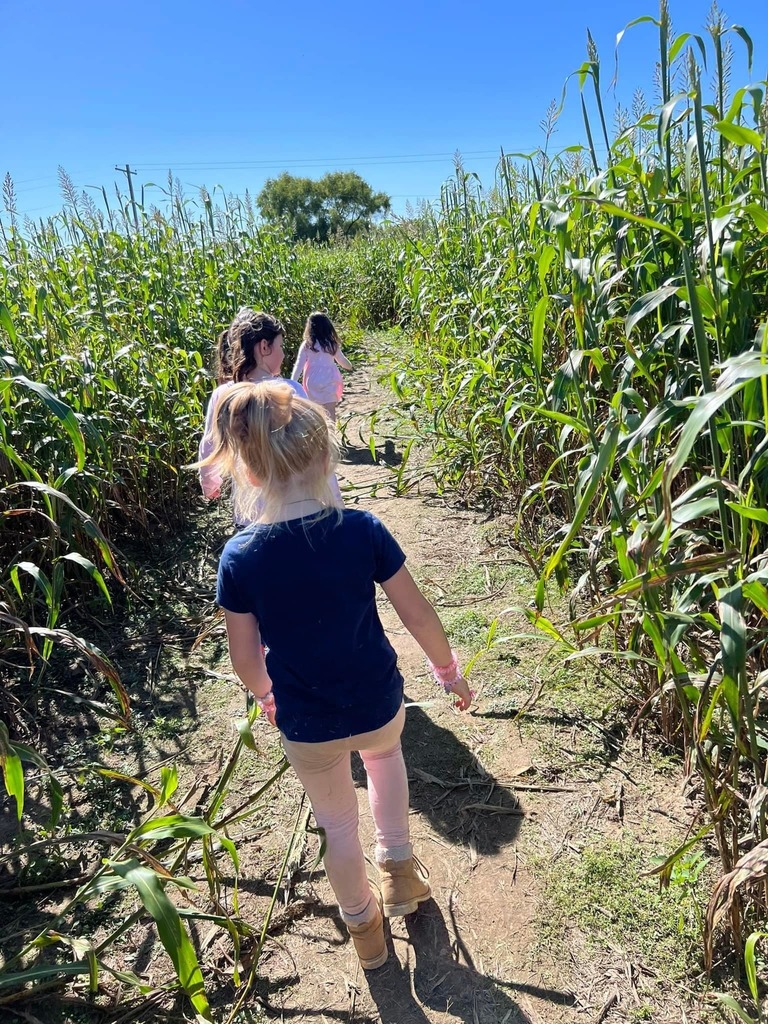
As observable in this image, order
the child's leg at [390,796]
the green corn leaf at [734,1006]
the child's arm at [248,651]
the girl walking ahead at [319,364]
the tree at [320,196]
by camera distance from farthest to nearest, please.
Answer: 1. the tree at [320,196]
2. the girl walking ahead at [319,364]
3. the child's leg at [390,796]
4. the child's arm at [248,651]
5. the green corn leaf at [734,1006]

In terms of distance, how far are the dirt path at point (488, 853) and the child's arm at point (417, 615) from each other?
66 centimetres

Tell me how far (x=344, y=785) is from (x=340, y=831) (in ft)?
0.35

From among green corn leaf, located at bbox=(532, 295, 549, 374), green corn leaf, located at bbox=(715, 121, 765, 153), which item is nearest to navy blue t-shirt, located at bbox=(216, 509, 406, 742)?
green corn leaf, located at bbox=(532, 295, 549, 374)

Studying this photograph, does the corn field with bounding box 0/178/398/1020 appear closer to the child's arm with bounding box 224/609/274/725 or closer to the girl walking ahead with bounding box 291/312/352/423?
the child's arm with bounding box 224/609/274/725

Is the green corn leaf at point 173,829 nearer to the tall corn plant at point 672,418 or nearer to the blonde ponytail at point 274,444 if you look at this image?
the blonde ponytail at point 274,444

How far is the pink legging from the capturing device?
5.22ft

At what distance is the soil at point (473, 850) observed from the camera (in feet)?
5.22

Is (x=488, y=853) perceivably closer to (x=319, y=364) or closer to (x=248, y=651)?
(x=248, y=651)

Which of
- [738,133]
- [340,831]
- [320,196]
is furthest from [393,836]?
[320,196]

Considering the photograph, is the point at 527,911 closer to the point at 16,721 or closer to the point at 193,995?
the point at 193,995

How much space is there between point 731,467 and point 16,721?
2.68 meters

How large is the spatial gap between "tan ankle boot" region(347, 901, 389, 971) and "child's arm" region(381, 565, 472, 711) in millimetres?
649

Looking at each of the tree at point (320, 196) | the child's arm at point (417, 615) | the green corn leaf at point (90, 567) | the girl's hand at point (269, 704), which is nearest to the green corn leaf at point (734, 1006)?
the child's arm at point (417, 615)

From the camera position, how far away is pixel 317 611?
1490 mm
